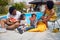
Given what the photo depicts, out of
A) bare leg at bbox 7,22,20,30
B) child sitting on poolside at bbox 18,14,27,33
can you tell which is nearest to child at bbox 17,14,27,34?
child sitting on poolside at bbox 18,14,27,33

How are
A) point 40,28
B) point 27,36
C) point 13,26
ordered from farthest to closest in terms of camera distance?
point 13,26 < point 40,28 < point 27,36

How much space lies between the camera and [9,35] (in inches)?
180

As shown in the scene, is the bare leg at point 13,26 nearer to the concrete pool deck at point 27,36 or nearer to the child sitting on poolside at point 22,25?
the child sitting on poolside at point 22,25

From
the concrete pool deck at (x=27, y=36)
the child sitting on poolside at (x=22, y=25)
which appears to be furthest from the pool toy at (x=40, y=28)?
the concrete pool deck at (x=27, y=36)

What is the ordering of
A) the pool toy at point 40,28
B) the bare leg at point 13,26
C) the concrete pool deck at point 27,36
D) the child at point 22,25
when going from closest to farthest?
the concrete pool deck at point 27,36 → the child at point 22,25 → the pool toy at point 40,28 → the bare leg at point 13,26

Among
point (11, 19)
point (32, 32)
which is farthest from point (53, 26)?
point (11, 19)

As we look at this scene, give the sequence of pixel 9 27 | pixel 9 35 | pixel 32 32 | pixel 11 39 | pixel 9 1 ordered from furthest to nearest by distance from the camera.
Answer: pixel 9 1
pixel 9 27
pixel 32 32
pixel 9 35
pixel 11 39

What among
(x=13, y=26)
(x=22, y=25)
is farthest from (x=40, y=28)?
(x=13, y=26)

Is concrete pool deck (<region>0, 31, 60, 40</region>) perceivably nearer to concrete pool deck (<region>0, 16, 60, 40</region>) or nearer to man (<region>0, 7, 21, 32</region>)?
concrete pool deck (<region>0, 16, 60, 40</region>)

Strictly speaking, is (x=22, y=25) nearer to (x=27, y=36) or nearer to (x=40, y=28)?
(x=40, y=28)

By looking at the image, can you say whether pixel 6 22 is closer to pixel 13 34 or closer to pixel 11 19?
pixel 11 19

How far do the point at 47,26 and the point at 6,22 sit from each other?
1080 mm

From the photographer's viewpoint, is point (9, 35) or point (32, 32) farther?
point (32, 32)

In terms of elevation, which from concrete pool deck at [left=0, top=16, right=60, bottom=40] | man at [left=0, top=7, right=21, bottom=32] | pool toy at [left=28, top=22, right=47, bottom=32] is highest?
man at [left=0, top=7, right=21, bottom=32]
